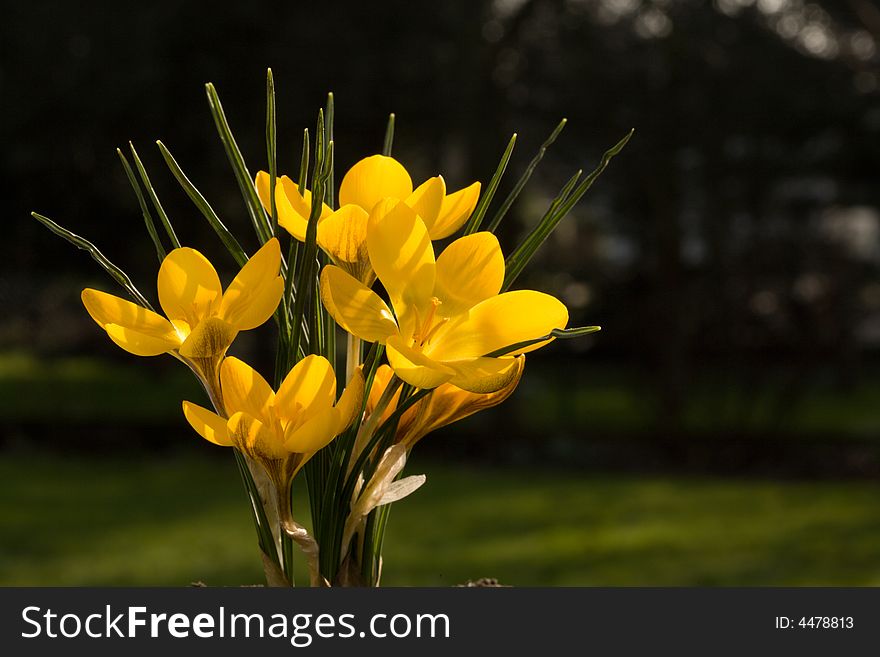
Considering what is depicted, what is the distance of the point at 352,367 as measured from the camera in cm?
74

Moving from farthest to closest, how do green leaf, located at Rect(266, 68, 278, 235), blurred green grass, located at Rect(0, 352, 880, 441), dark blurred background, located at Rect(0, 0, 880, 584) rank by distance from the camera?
blurred green grass, located at Rect(0, 352, 880, 441)
dark blurred background, located at Rect(0, 0, 880, 584)
green leaf, located at Rect(266, 68, 278, 235)

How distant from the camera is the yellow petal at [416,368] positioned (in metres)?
0.62

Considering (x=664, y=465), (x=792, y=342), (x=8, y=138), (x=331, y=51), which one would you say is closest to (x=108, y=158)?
(x=8, y=138)

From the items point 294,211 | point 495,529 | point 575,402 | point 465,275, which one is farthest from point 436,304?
point 575,402

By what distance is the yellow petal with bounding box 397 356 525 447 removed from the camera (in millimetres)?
724

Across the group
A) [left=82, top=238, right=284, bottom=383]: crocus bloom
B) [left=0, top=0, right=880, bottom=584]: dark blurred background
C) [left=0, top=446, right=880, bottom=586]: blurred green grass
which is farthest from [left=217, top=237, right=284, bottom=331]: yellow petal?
[left=0, top=0, right=880, bottom=584]: dark blurred background

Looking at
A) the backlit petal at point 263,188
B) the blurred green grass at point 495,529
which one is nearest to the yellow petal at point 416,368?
the backlit petal at point 263,188

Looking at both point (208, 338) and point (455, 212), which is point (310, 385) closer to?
point (208, 338)

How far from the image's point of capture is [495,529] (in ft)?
13.4

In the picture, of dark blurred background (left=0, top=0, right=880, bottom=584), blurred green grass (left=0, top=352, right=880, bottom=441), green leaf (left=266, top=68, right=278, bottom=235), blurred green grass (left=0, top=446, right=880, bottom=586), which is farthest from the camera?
blurred green grass (left=0, top=352, right=880, bottom=441)

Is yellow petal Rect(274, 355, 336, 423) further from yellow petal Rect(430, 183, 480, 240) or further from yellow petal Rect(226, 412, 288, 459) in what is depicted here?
yellow petal Rect(430, 183, 480, 240)

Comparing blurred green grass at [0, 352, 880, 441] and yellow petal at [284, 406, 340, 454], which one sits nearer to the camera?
yellow petal at [284, 406, 340, 454]

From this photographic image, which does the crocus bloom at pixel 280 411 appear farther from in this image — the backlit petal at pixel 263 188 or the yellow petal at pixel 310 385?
the backlit petal at pixel 263 188

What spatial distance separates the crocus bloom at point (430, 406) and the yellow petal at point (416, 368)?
9cm
